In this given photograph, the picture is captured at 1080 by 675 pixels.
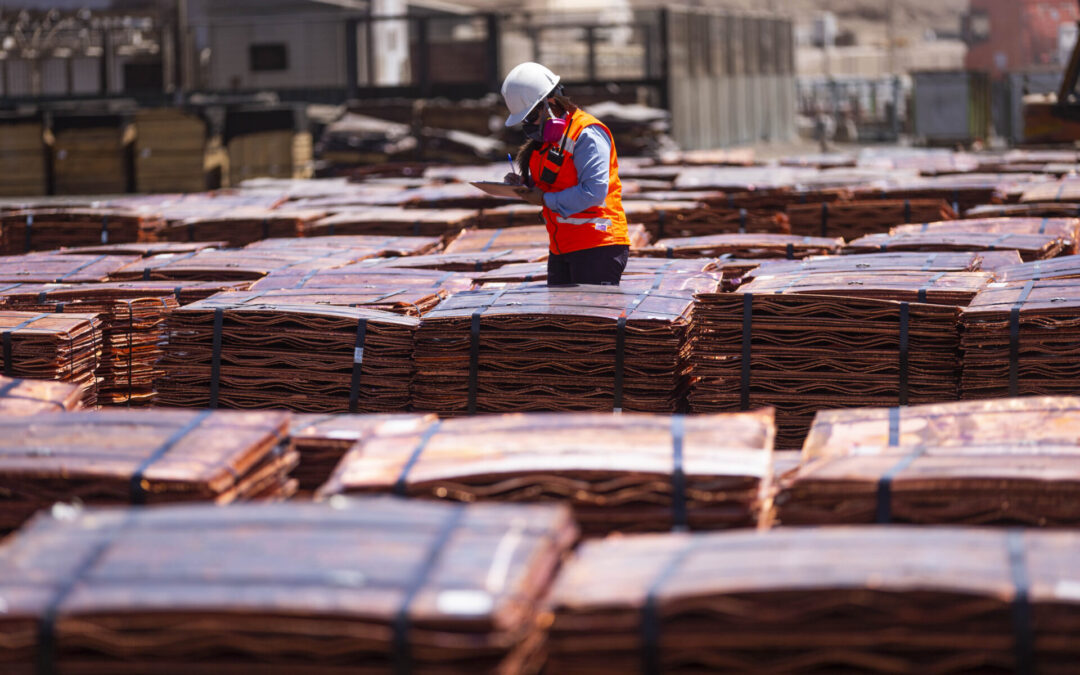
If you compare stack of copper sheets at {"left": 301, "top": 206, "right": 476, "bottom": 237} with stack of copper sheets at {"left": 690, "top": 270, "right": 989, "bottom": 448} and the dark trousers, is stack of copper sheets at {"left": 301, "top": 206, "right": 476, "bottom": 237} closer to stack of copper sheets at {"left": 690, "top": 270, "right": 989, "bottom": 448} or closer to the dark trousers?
the dark trousers

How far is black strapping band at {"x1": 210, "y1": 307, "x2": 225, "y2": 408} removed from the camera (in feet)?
26.2

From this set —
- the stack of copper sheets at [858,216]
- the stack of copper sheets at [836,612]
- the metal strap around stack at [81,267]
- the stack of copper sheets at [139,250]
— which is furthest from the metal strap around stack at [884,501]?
the stack of copper sheets at [858,216]

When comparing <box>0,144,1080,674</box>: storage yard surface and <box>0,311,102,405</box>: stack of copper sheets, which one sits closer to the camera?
<box>0,144,1080,674</box>: storage yard surface

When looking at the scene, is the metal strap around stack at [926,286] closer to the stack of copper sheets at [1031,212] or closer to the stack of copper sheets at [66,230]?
the stack of copper sheets at [1031,212]

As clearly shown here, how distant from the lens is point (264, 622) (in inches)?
147

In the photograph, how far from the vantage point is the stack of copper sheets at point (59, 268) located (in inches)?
424

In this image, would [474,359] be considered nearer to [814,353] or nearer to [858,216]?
[814,353]

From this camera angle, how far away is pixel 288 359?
7.98 metres

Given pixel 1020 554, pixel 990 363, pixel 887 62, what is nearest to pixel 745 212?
pixel 990 363

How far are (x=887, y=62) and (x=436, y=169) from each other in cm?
7211

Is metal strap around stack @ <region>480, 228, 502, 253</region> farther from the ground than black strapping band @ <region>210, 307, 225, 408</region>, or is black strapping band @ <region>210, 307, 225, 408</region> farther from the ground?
metal strap around stack @ <region>480, 228, 502, 253</region>

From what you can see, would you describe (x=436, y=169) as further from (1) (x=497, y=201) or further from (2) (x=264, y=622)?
(2) (x=264, y=622)

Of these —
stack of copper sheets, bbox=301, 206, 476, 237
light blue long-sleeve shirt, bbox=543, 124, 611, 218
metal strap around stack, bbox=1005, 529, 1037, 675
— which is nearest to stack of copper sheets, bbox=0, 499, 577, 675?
metal strap around stack, bbox=1005, 529, 1037, 675

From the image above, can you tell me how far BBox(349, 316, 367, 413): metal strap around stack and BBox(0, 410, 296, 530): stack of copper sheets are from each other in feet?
7.38
